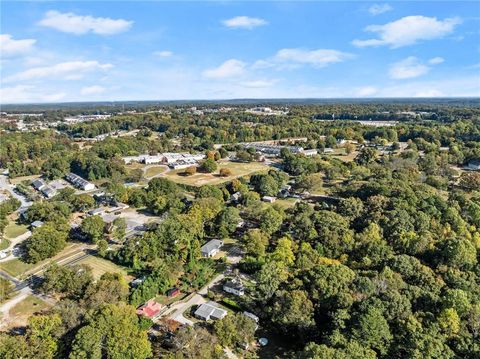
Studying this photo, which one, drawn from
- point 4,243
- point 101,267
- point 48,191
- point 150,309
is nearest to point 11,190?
point 48,191

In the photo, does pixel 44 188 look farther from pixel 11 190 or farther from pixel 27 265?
pixel 27 265

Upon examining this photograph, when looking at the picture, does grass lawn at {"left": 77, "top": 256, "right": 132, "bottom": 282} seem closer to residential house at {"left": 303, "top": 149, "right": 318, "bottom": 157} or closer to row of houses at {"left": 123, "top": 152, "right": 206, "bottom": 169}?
row of houses at {"left": 123, "top": 152, "right": 206, "bottom": 169}

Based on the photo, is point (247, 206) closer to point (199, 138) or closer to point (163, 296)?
point (163, 296)

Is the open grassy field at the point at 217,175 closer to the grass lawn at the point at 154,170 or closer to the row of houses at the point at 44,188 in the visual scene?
the grass lawn at the point at 154,170

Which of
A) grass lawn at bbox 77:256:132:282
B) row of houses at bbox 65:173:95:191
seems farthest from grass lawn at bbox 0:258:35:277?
row of houses at bbox 65:173:95:191

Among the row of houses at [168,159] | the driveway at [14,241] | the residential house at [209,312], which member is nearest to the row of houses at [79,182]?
the row of houses at [168,159]

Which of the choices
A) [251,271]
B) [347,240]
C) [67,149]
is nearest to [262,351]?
[251,271]

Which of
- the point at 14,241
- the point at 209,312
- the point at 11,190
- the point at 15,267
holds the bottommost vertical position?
the point at 15,267
